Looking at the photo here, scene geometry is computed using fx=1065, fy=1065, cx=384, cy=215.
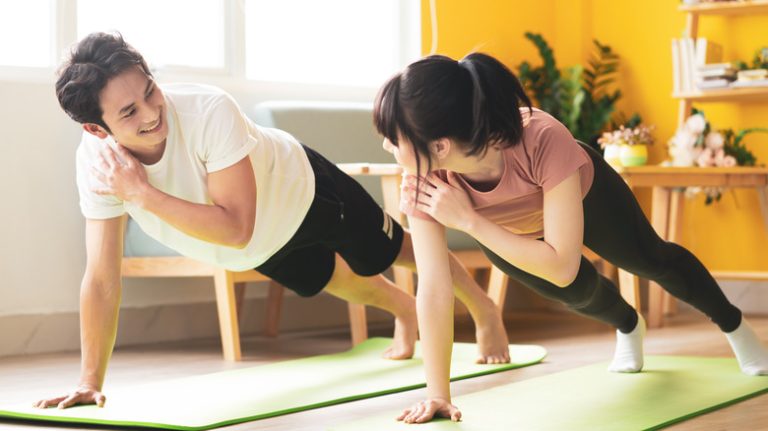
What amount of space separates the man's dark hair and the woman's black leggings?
0.81m

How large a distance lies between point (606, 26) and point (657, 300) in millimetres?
1649

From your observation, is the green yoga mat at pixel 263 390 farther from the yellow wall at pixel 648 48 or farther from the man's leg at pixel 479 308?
the yellow wall at pixel 648 48

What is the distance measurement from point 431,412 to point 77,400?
0.78m

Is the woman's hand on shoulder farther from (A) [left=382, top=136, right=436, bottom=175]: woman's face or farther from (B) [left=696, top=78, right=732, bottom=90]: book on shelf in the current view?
(B) [left=696, top=78, right=732, bottom=90]: book on shelf

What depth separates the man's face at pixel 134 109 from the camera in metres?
2.07

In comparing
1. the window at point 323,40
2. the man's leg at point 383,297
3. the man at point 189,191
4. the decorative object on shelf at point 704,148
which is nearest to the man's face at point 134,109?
the man at point 189,191

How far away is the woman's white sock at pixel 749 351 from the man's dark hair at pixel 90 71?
1.52m

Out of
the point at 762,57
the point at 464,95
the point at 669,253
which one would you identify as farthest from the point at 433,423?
the point at 762,57

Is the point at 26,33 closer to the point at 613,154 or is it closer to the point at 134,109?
the point at 134,109

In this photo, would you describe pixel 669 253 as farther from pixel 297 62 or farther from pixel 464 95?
pixel 297 62

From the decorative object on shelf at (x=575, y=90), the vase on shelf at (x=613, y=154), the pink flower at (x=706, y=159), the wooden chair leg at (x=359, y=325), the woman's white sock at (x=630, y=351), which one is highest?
the decorative object on shelf at (x=575, y=90)

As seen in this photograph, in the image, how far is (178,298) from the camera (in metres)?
3.89

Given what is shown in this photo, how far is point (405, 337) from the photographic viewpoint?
3.04 metres

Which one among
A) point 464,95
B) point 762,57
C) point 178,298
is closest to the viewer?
point 464,95
